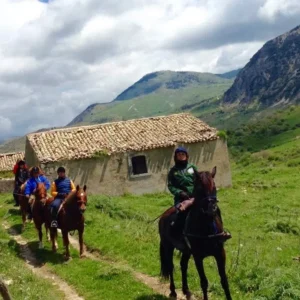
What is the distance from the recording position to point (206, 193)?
8.02 meters

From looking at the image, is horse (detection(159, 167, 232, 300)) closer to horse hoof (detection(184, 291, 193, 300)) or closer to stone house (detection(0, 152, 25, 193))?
horse hoof (detection(184, 291, 193, 300))

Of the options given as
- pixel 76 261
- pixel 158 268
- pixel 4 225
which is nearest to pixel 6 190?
pixel 4 225

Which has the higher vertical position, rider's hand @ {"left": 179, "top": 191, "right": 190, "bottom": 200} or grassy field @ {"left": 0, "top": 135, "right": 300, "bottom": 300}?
rider's hand @ {"left": 179, "top": 191, "right": 190, "bottom": 200}

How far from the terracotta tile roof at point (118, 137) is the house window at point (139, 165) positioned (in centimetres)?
89

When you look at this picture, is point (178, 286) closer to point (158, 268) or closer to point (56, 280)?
point (158, 268)

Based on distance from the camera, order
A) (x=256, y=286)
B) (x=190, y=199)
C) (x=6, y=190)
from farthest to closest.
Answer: (x=6, y=190)
(x=256, y=286)
(x=190, y=199)

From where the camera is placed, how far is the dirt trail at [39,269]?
10987mm

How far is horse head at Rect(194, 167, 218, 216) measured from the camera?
26.1 feet

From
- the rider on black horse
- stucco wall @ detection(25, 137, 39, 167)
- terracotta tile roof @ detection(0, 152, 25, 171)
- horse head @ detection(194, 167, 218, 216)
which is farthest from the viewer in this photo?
terracotta tile roof @ detection(0, 152, 25, 171)

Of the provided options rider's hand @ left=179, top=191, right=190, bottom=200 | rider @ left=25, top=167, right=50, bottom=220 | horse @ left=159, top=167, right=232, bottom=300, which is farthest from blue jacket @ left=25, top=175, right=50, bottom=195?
horse @ left=159, top=167, right=232, bottom=300

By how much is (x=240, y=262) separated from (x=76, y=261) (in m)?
5.02

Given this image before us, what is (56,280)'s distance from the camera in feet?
39.5

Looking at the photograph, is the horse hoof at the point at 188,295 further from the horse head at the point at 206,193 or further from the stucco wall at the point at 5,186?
the stucco wall at the point at 5,186

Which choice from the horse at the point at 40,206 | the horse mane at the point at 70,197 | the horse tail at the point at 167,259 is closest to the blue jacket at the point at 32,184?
the horse at the point at 40,206
